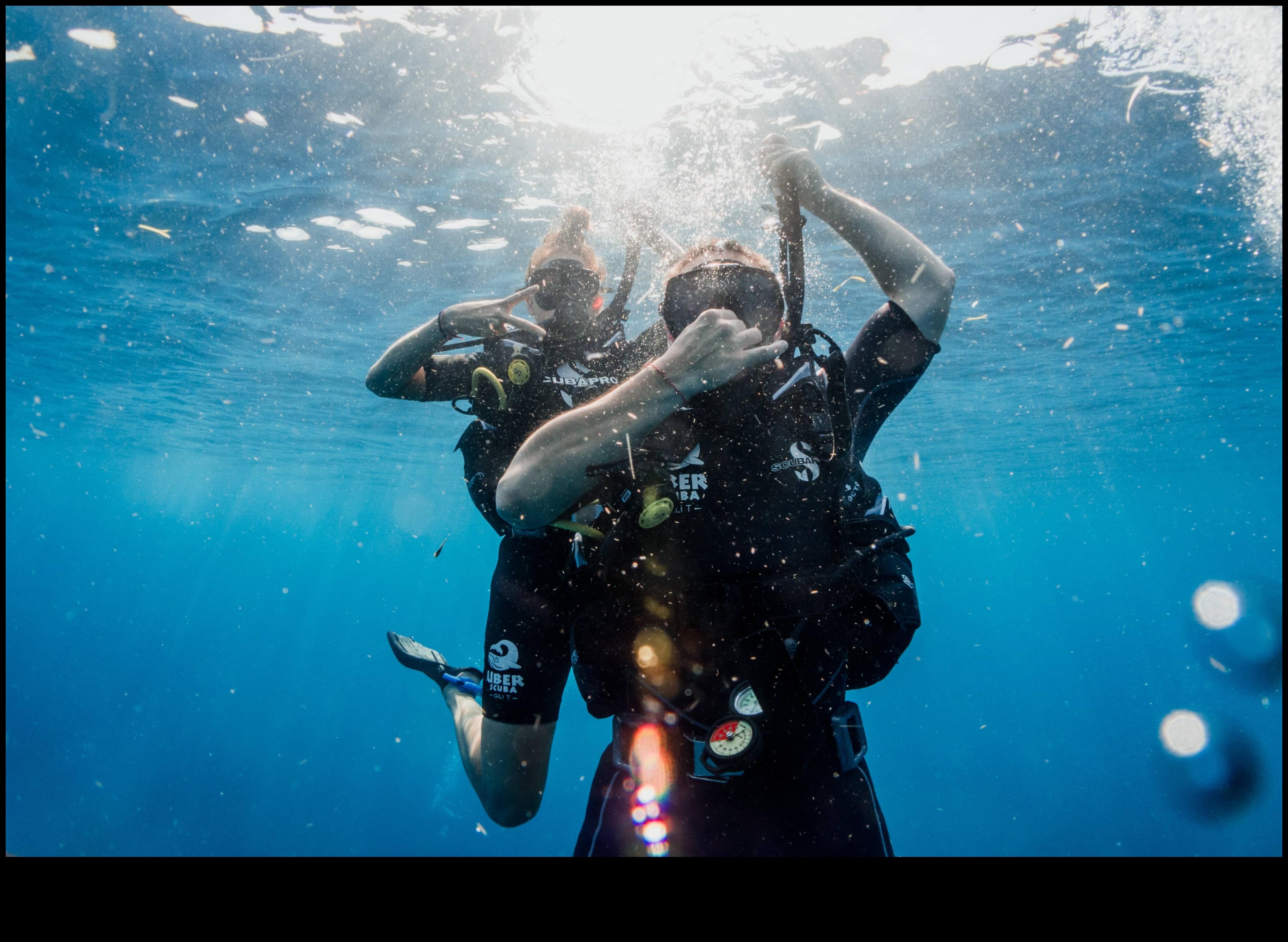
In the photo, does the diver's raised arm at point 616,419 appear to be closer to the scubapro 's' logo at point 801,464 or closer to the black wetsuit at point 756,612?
the black wetsuit at point 756,612

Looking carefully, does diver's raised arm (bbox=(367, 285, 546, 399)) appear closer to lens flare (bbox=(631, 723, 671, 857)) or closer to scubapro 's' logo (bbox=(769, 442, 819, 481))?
scubapro 's' logo (bbox=(769, 442, 819, 481))

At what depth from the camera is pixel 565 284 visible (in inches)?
162

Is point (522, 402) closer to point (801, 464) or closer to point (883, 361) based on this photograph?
point (801, 464)

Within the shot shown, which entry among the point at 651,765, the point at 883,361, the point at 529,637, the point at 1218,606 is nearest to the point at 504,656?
the point at 529,637

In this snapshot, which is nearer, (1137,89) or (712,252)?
(712,252)

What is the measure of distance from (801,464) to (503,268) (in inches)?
448

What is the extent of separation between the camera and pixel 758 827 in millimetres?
2318

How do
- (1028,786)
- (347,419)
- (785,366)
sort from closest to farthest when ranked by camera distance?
(785,366) < (347,419) < (1028,786)

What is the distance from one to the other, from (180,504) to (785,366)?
8397 cm

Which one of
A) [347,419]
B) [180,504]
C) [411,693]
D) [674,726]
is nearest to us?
[674,726]

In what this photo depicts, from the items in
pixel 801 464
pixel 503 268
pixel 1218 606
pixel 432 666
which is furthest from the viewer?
pixel 1218 606

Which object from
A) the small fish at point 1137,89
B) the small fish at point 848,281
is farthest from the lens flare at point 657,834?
the small fish at point 848,281
